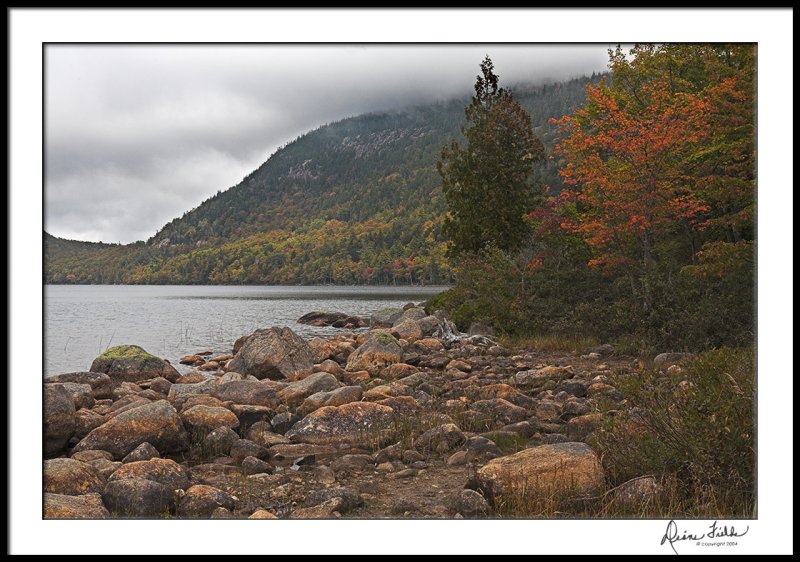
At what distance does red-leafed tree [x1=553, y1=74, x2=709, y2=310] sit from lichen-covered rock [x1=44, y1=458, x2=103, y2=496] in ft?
49.9

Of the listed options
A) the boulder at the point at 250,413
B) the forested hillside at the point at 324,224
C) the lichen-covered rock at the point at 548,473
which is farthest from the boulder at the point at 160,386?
the forested hillside at the point at 324,224

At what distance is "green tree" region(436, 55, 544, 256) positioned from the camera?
26797mm

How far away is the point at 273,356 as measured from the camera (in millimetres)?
15586

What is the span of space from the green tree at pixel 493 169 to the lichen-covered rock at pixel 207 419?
732 inches

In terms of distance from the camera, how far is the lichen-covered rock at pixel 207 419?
29.9 ft

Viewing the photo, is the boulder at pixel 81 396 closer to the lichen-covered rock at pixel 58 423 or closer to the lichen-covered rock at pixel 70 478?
the lichen-covered rock at pixel 58 423

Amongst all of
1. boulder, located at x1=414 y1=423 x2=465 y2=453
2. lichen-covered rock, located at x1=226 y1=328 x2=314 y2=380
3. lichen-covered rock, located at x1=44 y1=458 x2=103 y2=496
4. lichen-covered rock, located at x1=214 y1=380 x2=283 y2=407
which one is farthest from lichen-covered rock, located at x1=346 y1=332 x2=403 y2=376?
lichen-covered rock, located at x1=44 y1=458 x2=103 y2=496

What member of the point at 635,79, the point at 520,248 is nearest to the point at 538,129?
the point at 635,79

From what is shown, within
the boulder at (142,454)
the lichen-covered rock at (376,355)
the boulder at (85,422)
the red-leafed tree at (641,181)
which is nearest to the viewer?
→ the boulder at (142,454)

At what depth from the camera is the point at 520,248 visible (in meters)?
25.5

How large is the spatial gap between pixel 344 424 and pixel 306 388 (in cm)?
303

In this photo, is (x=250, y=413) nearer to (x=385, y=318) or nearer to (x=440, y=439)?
(x=440, y=439)
